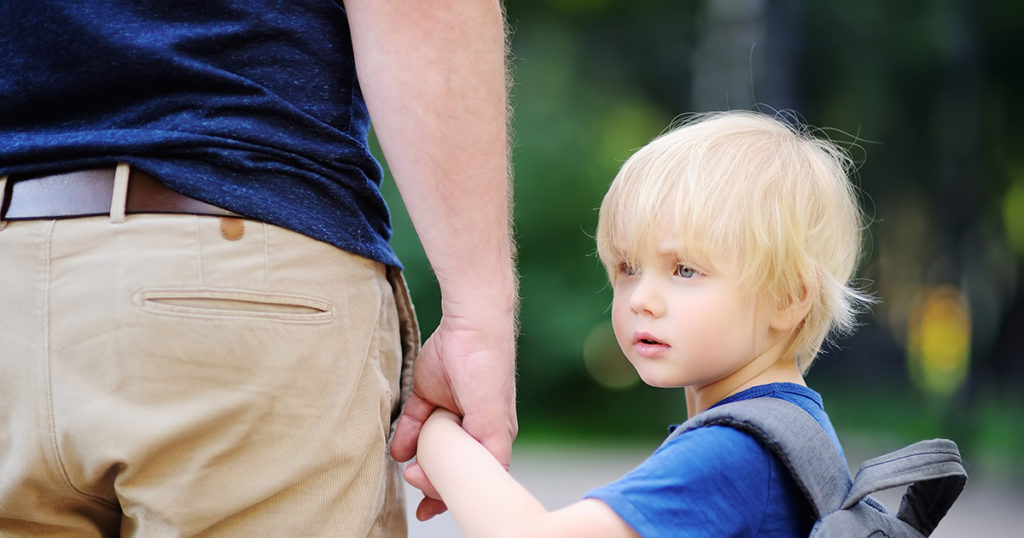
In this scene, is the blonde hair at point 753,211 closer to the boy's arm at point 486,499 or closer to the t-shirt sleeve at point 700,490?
the t-shirt sleeve at point 700,490

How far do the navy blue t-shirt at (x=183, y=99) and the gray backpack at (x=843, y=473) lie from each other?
0.70 m

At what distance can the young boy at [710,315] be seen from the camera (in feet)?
5.56

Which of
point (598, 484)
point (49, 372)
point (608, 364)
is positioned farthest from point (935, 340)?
point (49, 372)

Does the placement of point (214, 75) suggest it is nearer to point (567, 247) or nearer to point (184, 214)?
point (184, 214)

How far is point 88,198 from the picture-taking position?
167cm

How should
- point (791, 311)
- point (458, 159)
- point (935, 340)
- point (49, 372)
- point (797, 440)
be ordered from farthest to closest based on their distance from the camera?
1. point (935, 340)
2. point (791, 311)
3. point (458, 159)
4. point (797, 440)
5. point (49, 372)

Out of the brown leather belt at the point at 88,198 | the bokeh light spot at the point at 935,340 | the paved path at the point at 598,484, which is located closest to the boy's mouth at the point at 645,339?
the brown leather belt at the point at 88,198

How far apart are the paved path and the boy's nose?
16.4ft

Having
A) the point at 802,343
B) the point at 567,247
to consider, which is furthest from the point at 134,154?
the point at 567,247

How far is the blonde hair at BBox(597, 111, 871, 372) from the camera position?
1.88 metres

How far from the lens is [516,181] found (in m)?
12.9

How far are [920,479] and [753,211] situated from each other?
0.50 metres

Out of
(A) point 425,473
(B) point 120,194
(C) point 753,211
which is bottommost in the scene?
(A) point 425,473

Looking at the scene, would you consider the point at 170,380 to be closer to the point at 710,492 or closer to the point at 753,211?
the point at 710,492
